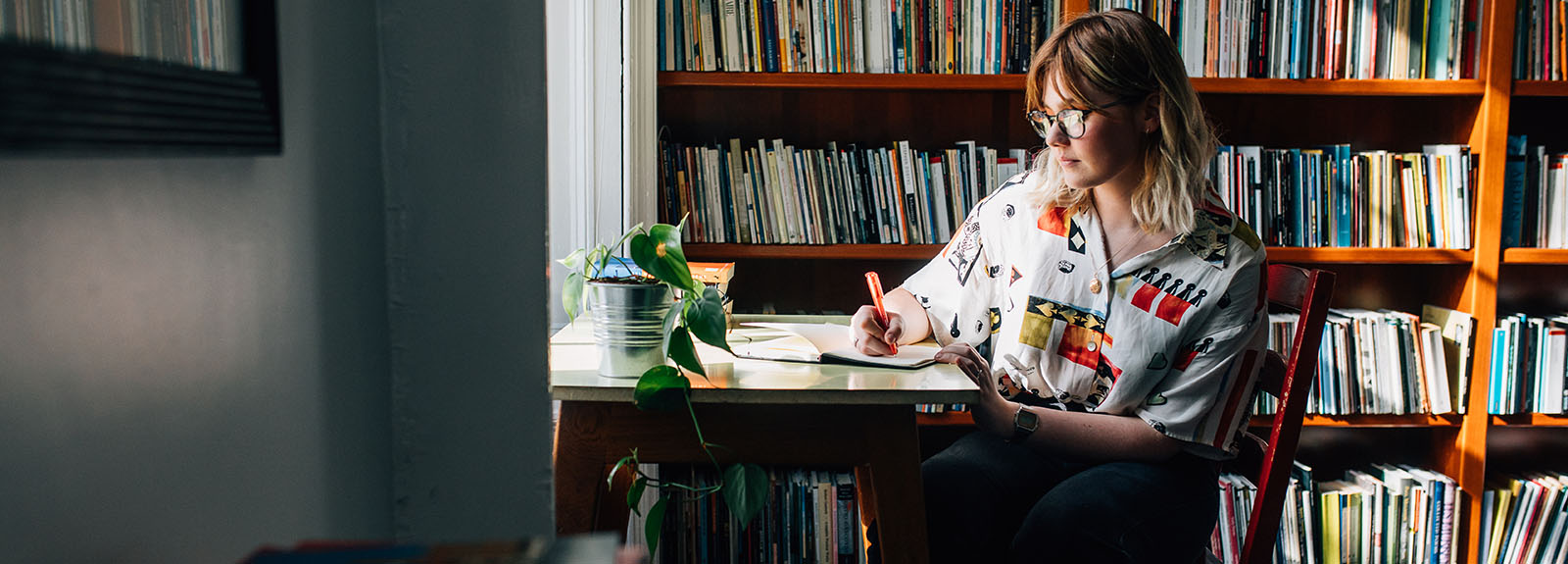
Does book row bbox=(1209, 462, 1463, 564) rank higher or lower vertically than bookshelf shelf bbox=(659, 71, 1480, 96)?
lower

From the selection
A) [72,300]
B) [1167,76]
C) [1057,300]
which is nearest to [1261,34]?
[1167,76]

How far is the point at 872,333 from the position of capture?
5.09 feet

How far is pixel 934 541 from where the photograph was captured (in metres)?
1.55

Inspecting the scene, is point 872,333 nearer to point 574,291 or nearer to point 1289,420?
point 574,291

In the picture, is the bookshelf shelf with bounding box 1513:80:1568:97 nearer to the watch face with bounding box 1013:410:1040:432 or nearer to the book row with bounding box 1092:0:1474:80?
the book row with bounding box 1092:0:1474:80

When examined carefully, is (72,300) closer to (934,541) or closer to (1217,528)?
(934,541)

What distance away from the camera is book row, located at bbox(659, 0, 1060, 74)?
216 cm

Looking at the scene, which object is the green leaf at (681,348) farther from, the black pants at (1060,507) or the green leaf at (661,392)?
the black pants at (1060,507)

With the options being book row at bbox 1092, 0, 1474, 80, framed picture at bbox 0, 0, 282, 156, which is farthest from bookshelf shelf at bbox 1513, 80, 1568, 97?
framed picture at bbox 0, 0, 282, 156

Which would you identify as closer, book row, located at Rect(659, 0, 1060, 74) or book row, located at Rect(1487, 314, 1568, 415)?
book row, located at Rect(659, 0, 1060, 74)

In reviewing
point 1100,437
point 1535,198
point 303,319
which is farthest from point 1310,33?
point 303,319

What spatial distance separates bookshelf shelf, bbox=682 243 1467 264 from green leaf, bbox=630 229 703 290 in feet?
3.30

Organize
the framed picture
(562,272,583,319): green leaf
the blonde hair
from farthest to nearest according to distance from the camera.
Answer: the blonde hair → (562,272,583,319): green leaf → the framed picture

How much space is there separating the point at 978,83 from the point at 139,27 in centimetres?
190
